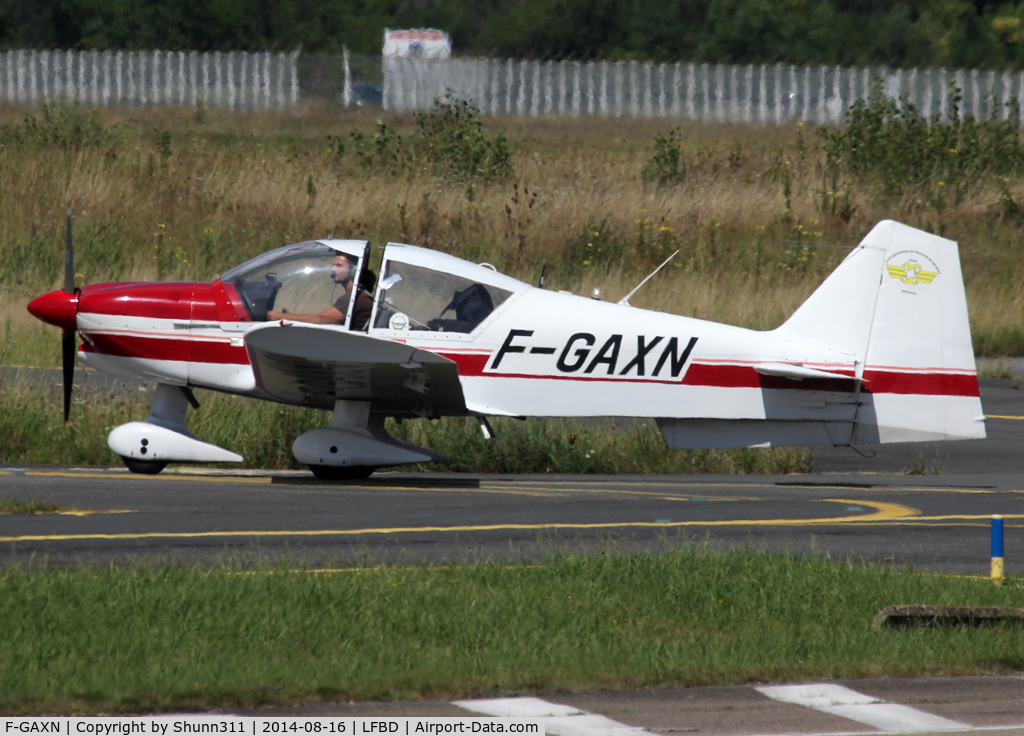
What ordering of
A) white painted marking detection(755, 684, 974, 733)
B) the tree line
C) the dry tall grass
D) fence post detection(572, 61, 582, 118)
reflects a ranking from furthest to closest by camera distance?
the tree line < fence post detection(572, 61, 582, 118) < the dry tall grass < white painted marking detection(755, 684, 974, 733)

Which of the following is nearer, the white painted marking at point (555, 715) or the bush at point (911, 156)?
the white painted marking at point (555, 715)

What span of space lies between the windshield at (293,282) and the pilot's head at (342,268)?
0.02 metres

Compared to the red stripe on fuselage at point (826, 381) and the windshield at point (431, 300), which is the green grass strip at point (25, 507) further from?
the red stripe on fuselage at point (826, 381)

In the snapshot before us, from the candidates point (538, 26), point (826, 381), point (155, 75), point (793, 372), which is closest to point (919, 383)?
point (826, 381)

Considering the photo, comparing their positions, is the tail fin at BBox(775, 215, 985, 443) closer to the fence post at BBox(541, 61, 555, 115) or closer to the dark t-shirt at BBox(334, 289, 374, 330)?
the dark t-shirt at BBox(334, 289, 374, 330)

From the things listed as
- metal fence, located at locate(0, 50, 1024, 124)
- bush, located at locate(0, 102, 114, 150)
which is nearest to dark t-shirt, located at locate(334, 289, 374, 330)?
bush, located at locate(0, 102, 114, 150)

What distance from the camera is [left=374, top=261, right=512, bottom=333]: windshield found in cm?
1025

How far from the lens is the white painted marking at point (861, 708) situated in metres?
4.72

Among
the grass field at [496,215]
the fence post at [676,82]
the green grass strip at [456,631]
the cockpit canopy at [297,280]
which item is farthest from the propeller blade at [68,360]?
the fence post at [676,82]

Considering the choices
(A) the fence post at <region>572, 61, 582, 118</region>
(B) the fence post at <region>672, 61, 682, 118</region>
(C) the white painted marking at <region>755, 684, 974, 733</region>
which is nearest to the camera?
(C) the white painted marking at <region>755, 684, 974, 733</region>

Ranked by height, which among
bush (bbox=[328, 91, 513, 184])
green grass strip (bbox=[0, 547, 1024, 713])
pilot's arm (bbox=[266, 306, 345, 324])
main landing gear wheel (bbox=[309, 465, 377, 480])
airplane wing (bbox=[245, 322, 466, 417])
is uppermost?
bush (bbox=[328, 91, 513, 184])

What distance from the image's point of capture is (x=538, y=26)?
2242 inches

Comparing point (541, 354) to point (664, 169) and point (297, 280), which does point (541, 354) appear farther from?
point (664, 169)

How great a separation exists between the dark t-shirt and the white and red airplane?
42 mm
